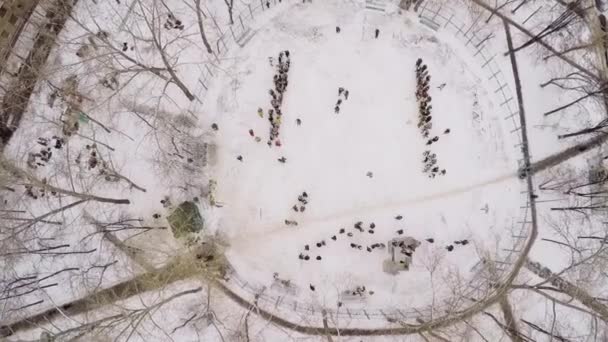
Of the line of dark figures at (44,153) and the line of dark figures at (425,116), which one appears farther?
the line of dark figures at (44,153)

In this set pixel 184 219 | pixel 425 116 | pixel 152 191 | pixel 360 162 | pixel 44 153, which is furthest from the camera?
pixel 44 153

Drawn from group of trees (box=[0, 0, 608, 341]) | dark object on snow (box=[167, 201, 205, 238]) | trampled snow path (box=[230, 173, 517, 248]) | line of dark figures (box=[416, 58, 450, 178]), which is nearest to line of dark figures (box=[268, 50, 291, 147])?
group of trees (box=[0, 0, 608, 341])

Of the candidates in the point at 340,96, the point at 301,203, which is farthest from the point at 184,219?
the point at 340,96

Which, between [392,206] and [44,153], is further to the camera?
[44,153]

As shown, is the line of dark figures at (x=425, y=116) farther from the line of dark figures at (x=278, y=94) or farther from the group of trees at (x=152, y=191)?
the line of dark figures at (x=278, y=94)

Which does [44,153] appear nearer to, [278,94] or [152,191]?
[152,191]

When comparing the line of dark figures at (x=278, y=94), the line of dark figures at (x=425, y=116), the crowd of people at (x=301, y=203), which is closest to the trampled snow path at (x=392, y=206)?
the crowd of people at (x=301, y=203)

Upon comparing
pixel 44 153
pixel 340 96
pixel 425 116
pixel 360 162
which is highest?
pixel 340 96
